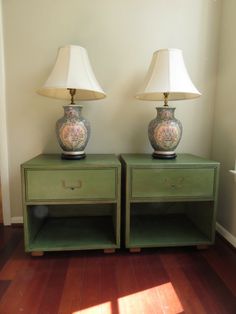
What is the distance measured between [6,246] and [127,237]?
30.0 inches

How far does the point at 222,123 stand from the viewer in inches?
64.9

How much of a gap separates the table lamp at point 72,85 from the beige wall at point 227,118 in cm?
85

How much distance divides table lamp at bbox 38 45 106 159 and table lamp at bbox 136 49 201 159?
0.33 metres

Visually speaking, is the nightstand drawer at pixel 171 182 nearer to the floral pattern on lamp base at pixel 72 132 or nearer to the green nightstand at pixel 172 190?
the green nightstand at pixel 172 190

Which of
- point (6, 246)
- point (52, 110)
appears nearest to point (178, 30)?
point (52, 110)

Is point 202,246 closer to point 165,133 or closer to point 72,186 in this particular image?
point 165,133

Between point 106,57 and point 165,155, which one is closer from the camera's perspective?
point 165,155

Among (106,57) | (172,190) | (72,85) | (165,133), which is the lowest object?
(172,190)

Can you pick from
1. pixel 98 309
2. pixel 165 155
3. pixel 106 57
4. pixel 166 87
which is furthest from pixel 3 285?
pixel 106 57

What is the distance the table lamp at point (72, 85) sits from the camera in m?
1.32

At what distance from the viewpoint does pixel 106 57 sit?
1.63 meters

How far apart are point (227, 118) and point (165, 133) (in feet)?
1.56

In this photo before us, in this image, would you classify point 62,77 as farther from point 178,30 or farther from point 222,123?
point 222,123

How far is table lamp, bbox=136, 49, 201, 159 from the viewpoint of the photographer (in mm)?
1351
